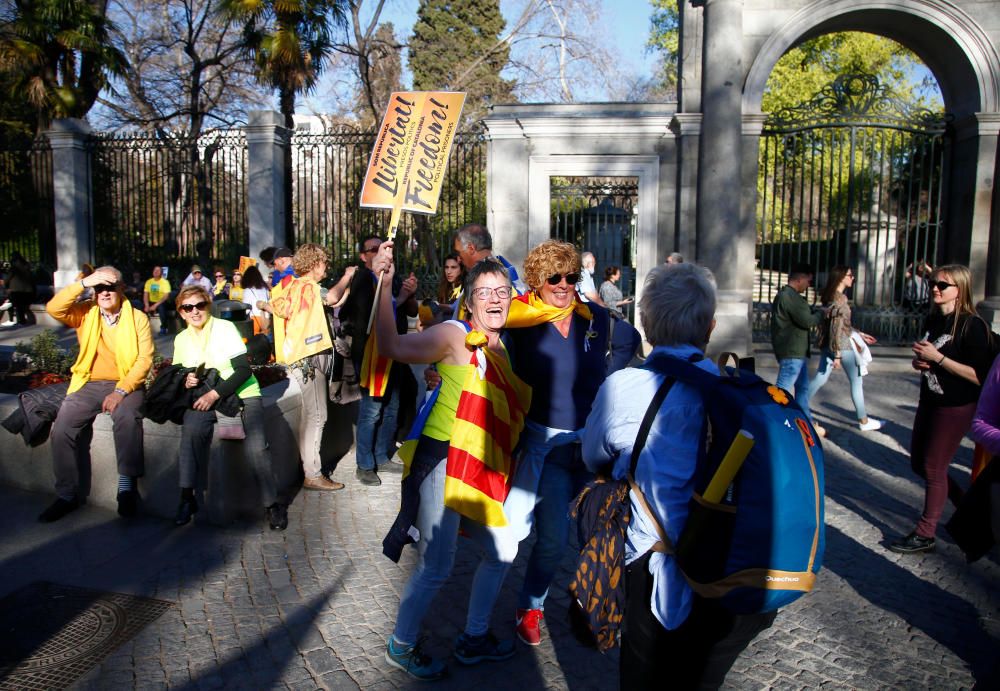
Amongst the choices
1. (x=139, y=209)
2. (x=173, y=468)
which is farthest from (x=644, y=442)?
(x=139, y=209)

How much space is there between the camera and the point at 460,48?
31938mm

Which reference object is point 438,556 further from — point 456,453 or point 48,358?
point 48,358

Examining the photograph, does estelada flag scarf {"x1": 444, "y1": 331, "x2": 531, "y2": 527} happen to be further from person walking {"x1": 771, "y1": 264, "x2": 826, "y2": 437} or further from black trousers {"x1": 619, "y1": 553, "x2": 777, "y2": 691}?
person walking {"x1": 771, "y1": 264, "x2": 826, "y2": 437}

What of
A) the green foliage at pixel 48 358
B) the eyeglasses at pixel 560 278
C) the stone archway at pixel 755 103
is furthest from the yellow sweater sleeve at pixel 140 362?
the stone archway at pixel 755 103

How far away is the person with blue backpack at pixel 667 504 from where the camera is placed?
218 centimetres

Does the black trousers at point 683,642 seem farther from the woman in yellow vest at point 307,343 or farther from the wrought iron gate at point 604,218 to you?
the wrought iron gate at point 604,218

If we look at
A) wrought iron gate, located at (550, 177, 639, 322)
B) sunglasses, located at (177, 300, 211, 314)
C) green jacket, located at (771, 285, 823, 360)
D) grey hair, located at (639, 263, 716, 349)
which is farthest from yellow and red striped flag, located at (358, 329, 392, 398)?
wrought iron gate, located at (550, 177, 639, 322)

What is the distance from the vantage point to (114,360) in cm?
523

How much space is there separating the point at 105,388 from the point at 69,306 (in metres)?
0.59

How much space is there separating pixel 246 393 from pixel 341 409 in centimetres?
163

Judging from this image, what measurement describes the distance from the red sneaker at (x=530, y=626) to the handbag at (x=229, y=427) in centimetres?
223

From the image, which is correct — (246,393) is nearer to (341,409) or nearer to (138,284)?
(341,409)

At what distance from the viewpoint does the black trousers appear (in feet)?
7.09

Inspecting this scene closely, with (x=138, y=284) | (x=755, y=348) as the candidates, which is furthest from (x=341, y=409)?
(x=138, y=284)
